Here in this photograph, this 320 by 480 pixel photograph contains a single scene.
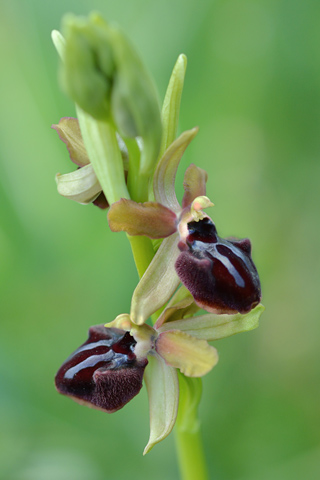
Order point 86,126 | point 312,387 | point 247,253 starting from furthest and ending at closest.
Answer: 1. point 312,387
2. point 247,253
3. point 86,126

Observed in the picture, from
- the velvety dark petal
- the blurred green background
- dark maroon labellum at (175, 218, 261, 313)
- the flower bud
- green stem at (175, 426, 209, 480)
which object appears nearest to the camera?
the flower bud

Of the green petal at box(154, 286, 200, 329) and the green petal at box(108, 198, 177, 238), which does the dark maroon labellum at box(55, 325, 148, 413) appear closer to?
the green petal at box(154, 286, 200, 329)

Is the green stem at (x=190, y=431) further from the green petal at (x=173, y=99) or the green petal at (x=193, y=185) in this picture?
the green petal at (x=173, y=99)

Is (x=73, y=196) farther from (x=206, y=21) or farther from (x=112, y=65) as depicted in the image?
(x=206, y=21)

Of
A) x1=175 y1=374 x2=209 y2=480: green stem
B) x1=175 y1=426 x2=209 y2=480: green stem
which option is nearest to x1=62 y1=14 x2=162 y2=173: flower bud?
x1=175 y1=374 x2=209 y2=480: green stem

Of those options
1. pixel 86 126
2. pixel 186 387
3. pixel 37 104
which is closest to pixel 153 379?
pixel 186 387

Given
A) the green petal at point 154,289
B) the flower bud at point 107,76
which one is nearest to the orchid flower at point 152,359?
the green petal at point 154,289
